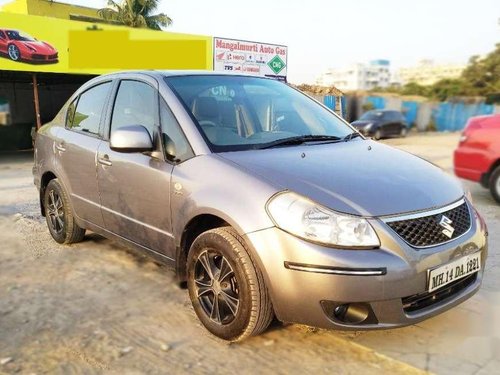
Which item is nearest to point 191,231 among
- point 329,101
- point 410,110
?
point 329,101

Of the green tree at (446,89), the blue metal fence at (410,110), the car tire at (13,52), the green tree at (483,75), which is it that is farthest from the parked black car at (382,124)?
the green tree at (483,75)

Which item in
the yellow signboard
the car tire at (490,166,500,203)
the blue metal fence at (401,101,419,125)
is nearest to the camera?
the car tire at (490,166,500,203)

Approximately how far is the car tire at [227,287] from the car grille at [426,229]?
781 mm

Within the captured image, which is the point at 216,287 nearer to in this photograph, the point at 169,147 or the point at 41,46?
the point at 169,147

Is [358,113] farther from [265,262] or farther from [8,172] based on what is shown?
[265,262]

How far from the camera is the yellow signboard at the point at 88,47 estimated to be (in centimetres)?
1303

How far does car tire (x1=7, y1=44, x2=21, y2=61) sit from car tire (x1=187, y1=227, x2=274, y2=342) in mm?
12175

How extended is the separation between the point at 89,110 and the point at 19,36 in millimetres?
10261

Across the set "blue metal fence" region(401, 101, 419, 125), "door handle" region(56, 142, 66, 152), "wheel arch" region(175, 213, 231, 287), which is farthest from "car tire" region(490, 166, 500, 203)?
"blue metal fence" region(401, 101, 419, 125)

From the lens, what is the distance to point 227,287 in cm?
291

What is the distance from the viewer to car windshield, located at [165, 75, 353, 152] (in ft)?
10.9

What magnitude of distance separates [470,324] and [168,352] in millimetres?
1949

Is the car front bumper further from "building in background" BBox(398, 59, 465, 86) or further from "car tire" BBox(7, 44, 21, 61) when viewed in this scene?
"building in background" BBox(398, 59, 465, 86)

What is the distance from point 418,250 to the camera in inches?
99.7
